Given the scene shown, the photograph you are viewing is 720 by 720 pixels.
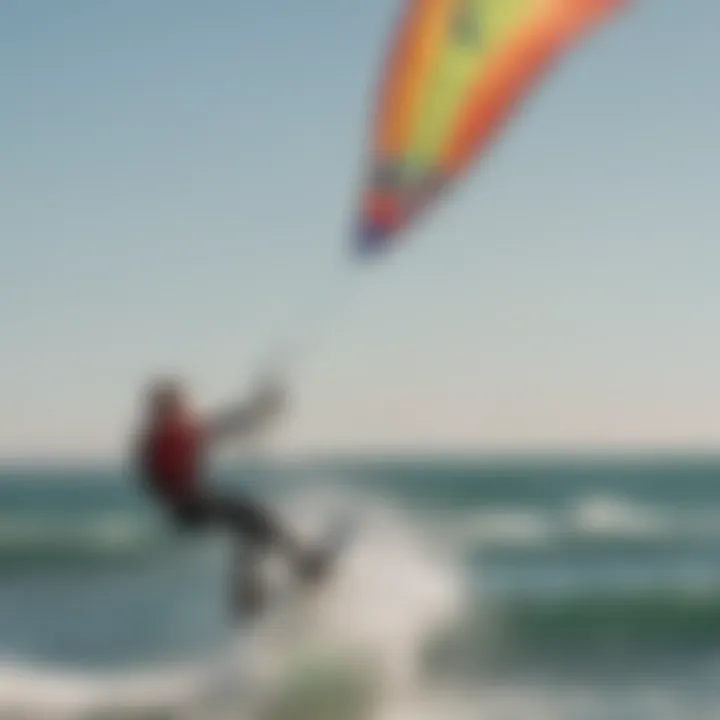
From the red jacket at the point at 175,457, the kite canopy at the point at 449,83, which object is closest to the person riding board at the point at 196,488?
the red jacket at the point at 175,457

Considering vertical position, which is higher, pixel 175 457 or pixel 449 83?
pixel 449 83

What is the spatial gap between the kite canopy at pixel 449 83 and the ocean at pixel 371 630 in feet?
5.06

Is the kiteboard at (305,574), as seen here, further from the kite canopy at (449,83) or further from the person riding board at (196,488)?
the kite canopy at (449,83)

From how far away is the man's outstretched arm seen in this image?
6.32 m

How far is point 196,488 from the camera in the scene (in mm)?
7066

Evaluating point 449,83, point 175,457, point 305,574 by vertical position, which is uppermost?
point 449,83

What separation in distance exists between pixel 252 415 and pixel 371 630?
8.19 metres

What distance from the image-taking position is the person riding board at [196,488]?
695 cm

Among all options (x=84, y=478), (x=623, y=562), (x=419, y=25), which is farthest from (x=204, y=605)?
(x=84, y=478)

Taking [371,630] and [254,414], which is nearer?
[254,414]

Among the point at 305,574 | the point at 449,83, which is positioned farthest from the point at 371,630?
the point at 449,83

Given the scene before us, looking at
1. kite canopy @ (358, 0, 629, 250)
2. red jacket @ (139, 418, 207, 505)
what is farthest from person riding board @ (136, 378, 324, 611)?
kite canopy @ (358, 0, 629, 250)

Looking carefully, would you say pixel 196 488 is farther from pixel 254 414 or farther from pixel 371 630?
pixel 371 630

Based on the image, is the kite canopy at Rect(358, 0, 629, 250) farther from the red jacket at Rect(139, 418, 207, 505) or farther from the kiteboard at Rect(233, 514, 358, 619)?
the kiteboard at Rect(233, 514, 358, 619)
